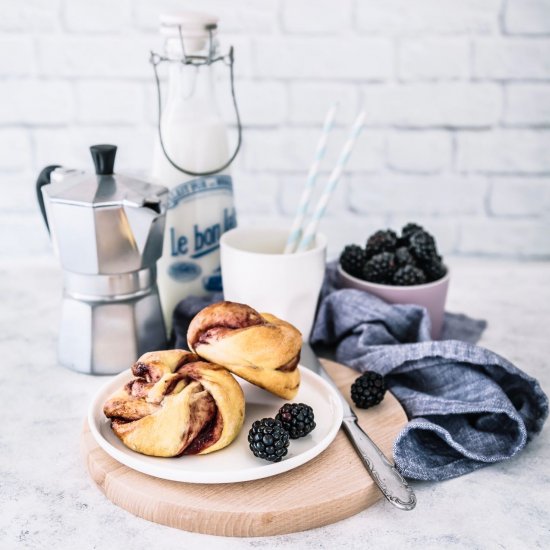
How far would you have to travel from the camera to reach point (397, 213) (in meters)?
1.49

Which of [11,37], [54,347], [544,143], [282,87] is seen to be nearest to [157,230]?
[54,347]

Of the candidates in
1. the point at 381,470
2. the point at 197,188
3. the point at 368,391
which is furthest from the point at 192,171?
the point at 381,470

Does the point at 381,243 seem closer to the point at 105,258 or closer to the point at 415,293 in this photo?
the point at 415,293

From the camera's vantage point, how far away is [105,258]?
34.0 inches

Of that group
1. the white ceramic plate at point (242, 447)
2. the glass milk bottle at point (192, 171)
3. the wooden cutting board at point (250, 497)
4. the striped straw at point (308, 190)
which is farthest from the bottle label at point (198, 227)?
the wooden cutting board at point (250, 497)

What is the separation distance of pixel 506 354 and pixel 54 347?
61 centimetres

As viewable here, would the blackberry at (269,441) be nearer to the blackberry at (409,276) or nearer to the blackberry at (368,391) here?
the blackberry at (368,391)

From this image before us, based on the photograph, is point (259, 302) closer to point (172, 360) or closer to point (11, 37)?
point (172, 360)

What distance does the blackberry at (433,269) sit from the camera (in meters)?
0.99

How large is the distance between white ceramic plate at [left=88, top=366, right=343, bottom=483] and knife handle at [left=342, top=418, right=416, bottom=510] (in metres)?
0.02

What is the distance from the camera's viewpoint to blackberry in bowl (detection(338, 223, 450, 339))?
973mm

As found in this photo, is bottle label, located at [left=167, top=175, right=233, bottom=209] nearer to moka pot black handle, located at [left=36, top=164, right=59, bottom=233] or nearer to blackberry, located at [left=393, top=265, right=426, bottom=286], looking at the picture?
moka pot black handle, located at [left=36, top=164, right=59, bottom=233]

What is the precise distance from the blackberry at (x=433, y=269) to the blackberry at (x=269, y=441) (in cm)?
40

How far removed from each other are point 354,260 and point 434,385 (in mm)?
225
